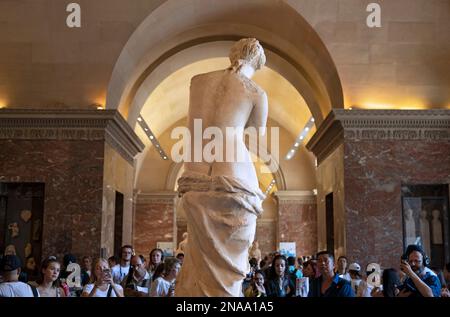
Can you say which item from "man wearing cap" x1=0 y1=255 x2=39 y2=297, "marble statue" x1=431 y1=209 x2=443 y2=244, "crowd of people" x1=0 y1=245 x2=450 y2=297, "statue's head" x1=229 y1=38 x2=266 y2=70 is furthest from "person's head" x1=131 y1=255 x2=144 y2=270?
"marble statue" x1=431 y1=209 x2=443 y2=244

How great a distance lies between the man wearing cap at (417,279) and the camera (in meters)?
4.45

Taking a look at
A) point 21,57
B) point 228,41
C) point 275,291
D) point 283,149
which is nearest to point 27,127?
point 21,57

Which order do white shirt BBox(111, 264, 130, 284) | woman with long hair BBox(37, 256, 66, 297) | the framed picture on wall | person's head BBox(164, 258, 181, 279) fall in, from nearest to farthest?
woman with long hair BBox(37, 256, 66, 297) → person's head BBox(164, 258, 181, 279) → white shirt BBox(111, 264, 130, 284) → the framed picture on wall

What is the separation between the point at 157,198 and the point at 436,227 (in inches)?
543

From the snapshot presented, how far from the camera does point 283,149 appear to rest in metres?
24.5

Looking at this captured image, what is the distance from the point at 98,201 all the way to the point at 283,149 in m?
14.0

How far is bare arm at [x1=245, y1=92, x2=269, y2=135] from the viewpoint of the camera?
4.70 m

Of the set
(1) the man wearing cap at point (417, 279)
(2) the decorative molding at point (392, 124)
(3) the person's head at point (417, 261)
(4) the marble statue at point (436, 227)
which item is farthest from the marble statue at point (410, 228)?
(3) the person's head at point (417, 261)

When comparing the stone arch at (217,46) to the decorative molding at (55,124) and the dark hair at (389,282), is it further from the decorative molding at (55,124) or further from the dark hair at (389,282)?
the dark hair at (389,282)

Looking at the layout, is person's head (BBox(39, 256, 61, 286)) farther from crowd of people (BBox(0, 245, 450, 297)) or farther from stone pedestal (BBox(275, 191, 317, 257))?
stone pedestal (BBox(275, 191, 317, 257))

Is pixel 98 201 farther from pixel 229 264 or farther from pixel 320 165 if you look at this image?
pixel 229 264

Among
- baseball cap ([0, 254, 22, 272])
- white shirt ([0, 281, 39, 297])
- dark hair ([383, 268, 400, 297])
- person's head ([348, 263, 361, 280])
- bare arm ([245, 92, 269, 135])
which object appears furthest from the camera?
person's head ([348, 263, 361, 280])

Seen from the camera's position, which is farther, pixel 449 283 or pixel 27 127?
pixel 27 127

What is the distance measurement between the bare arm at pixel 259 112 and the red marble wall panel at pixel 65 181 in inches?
284
